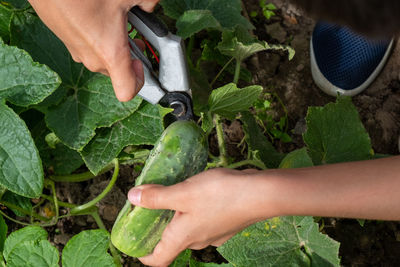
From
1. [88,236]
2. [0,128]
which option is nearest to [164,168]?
[88,236]

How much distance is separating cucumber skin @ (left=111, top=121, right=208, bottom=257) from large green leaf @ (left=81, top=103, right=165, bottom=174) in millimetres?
262

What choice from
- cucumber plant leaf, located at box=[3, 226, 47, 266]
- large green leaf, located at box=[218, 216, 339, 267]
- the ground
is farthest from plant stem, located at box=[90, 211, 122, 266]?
large green leaf, located at box=[218, 216, 339, 267]

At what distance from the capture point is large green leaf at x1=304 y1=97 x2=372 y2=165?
58.2 inches

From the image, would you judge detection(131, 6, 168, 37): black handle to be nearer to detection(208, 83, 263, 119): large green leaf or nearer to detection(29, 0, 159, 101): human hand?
detection(29, 0, 159, 101): human hand

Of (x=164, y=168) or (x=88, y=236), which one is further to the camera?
(x=88, y=236)

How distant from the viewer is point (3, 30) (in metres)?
1.55

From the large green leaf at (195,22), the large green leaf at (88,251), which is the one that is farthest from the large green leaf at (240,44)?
the large green leaf at (88,251)

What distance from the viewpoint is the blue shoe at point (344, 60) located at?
1.98 m

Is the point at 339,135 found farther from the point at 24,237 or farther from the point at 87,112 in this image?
the point at 24,237

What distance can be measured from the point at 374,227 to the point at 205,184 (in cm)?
108

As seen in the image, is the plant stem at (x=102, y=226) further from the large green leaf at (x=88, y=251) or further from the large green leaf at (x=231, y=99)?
the large green leaf at (x=231, y=99)

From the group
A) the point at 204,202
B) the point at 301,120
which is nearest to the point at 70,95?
the point at 204,202

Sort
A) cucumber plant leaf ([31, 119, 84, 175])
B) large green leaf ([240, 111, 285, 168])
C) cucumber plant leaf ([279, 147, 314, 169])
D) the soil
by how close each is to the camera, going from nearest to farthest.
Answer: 1. cucumber plant leaf ([279, 147, 314, 169])
2. large green leaf ([240, 111, 285, 168])
3. cucumber plant leaf ([31, 119, 84, 175])
4. the soil

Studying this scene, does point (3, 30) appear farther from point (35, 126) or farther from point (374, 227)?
point (374, 227)
